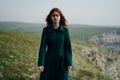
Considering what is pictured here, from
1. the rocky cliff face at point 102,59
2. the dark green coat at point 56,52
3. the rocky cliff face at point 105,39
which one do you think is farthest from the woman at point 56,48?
the rocky cliff face at point 105,39

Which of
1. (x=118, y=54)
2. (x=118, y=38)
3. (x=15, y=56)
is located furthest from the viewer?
(x=118, y=38)

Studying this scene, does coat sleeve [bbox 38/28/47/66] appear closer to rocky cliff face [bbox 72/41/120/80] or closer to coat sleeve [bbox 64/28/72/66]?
coat sleeve [bbox 64/28/72/66]

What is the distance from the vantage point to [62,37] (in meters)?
9.62

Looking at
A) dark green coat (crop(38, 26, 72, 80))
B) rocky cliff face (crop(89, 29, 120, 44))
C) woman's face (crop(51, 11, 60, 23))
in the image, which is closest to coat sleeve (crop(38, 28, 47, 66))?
dark green coat (crop(38, 26, 72, 80))

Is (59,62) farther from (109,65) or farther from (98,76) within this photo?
(109,65)

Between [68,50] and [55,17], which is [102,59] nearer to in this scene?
[68,50]

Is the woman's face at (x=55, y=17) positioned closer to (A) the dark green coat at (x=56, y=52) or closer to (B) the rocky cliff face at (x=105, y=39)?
(A) the dark green coat at (x=56, y=52)

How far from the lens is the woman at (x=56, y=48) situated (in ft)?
31.4

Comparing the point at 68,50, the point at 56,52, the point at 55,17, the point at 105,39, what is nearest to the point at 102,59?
the point at 68,50

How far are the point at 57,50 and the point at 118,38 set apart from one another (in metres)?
174

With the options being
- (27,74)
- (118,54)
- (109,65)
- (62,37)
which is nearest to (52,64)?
(62,37)

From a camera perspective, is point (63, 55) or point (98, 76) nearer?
point (63, 55)

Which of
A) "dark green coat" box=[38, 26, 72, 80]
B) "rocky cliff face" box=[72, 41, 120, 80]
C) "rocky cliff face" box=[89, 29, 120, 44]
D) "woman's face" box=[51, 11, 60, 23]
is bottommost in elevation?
"rocky cliff face" box=[89, 29, 120, 44]

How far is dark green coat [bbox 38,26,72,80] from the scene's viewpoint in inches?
379
